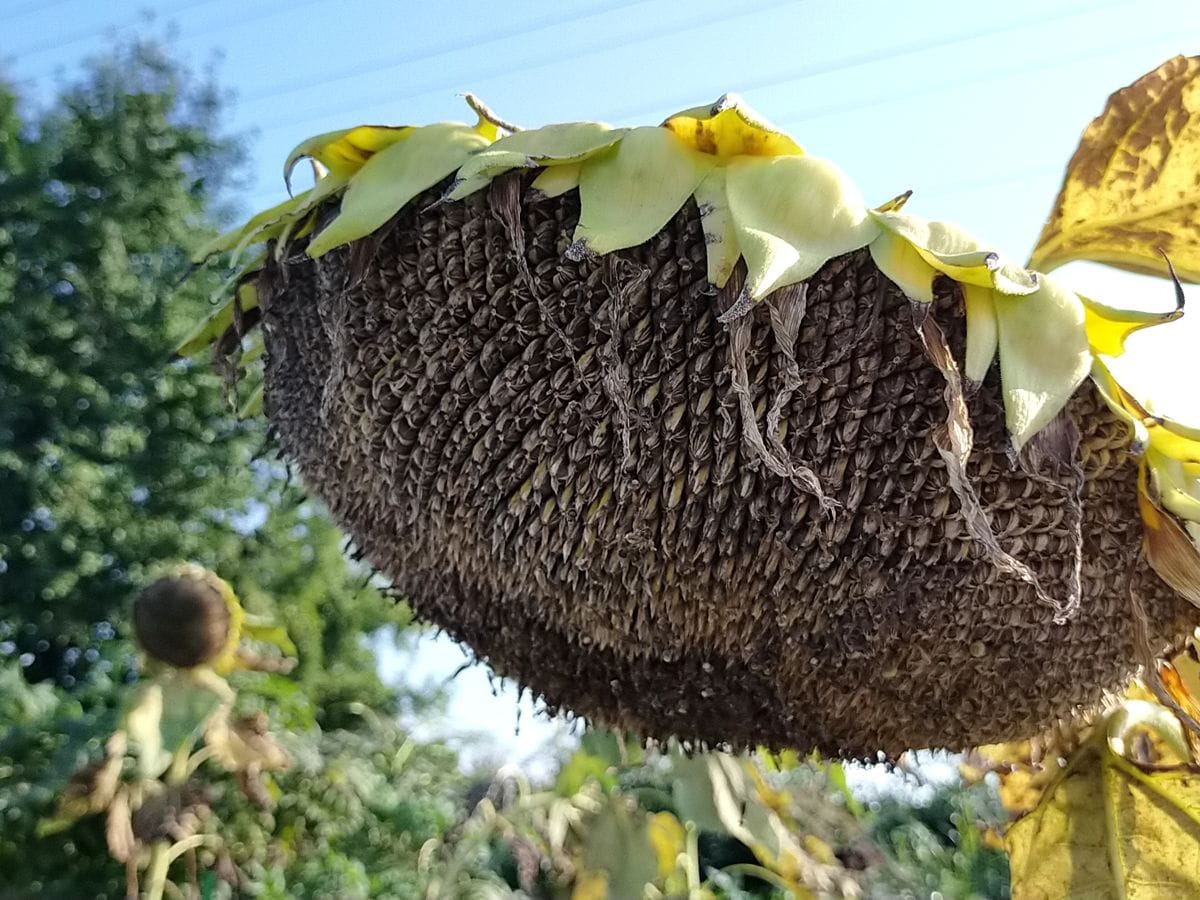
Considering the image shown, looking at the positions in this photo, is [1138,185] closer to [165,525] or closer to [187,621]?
[187,621]

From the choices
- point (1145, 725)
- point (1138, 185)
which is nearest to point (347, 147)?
point (1138, 185)

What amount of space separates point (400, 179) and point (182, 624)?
6.24 feet

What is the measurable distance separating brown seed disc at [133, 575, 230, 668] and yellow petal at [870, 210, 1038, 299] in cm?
206

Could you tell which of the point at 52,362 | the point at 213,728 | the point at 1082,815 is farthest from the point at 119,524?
the point at 1082,815

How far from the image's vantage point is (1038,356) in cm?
64

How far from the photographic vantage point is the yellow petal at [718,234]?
0.64 m

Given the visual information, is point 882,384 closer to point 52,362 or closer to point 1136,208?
point 1136,208

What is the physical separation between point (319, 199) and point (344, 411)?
156 mm

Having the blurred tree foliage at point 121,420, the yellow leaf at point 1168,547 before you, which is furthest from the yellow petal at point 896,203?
the blurred tree foliage at point 121,420

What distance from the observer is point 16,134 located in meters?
13.6

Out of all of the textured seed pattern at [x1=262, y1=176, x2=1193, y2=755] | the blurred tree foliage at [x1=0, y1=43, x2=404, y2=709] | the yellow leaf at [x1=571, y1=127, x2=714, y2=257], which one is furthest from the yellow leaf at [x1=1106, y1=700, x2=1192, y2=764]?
the blurred tree foliage at [x1=0, y1=43, x2=404, y2=709]

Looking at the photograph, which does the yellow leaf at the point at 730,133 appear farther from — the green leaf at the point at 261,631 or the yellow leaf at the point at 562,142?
the green leaf at the point at 261,631

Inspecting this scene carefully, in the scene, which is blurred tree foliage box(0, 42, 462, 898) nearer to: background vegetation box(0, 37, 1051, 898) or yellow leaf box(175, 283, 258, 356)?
background vegetation box(0, 37, 1051, 898)

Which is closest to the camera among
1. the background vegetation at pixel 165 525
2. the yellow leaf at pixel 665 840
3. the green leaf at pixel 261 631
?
the yellow leaf at pixel 665 840
